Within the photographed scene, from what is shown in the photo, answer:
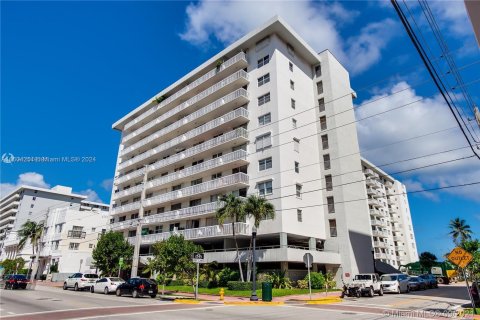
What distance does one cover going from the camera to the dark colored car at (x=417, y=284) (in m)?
34.9

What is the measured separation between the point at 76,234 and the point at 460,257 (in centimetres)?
6172

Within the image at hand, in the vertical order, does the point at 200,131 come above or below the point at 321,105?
below

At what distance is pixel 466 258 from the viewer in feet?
53.3

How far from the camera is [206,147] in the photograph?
42750 millimetres

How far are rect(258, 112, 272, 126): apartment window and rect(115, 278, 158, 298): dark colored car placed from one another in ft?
68.6

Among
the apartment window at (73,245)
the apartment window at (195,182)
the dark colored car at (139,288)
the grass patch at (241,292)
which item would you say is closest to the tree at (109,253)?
the grass patch at (241,292)

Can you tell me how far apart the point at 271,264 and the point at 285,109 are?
1738 centimetres

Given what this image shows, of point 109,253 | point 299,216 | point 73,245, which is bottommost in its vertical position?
point 109,253

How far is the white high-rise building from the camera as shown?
35.4 m

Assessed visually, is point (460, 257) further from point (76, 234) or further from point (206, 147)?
point (76, 234)

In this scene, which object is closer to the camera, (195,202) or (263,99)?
(263,99)

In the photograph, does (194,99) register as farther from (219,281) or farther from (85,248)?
(85,248)

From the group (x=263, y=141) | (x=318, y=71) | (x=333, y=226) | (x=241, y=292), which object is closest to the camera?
(x=241, y=292)

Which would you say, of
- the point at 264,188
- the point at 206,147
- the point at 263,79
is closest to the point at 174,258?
the point at 264,188
